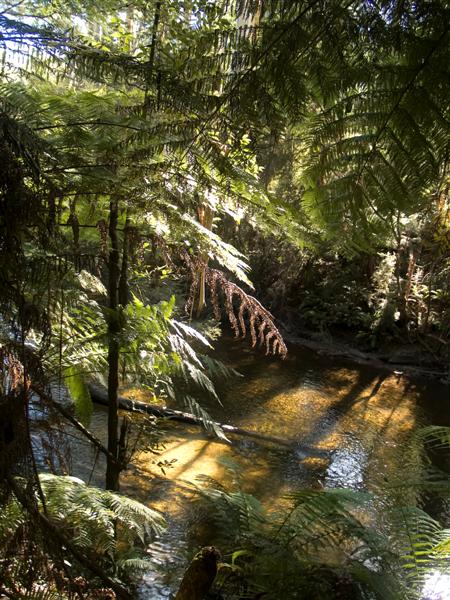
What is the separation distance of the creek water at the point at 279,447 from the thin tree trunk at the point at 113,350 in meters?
0.20

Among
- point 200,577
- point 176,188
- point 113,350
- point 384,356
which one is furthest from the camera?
point 384,356

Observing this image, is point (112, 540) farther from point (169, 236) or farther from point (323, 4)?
point (323, 4)

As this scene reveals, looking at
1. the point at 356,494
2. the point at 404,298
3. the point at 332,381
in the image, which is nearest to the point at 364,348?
the point at 404,298

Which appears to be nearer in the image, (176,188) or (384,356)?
(176,188)

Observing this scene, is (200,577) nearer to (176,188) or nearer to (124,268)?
(176,188)

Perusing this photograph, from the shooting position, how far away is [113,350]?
11.1 ft

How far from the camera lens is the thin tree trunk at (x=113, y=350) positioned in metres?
3.25

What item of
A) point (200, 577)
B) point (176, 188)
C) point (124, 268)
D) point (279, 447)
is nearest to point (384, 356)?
point (279, 447)

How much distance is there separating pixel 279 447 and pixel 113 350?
426cm

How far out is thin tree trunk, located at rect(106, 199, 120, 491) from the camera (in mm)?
3254

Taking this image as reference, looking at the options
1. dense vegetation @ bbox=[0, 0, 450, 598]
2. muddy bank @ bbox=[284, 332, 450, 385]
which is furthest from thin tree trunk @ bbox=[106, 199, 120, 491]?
muddy bank @ bbox=[284, 332, 450, 385]

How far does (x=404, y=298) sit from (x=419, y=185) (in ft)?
38.3

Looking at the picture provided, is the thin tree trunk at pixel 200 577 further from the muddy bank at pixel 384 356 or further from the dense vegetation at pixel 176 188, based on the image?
the muddy bank at pixel 384 356

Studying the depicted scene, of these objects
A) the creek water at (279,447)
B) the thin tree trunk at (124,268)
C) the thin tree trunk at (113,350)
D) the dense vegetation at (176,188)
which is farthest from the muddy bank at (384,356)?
the thin tree trunk at (124,268)
